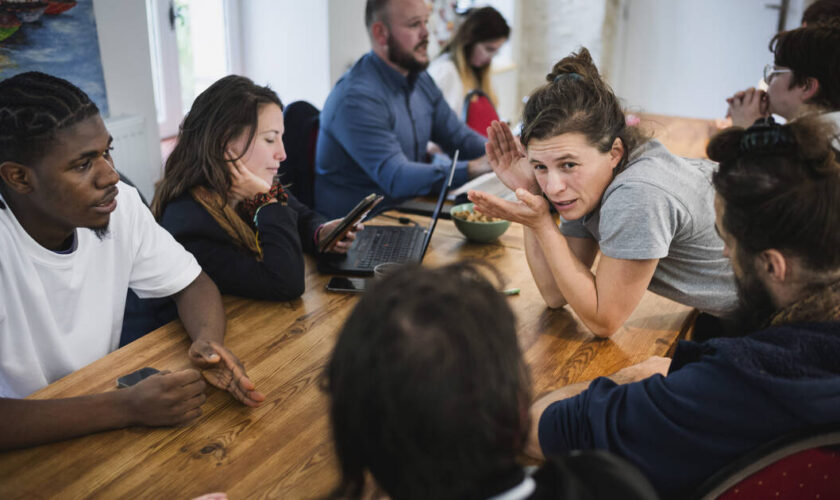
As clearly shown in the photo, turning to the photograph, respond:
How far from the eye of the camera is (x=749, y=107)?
2.47m

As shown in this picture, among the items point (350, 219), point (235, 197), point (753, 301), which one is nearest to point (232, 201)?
point (235, 197)

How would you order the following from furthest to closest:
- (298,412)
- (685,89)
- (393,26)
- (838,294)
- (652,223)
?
1. (685,89)
2. (393,26)
3. (652,223)
4. (298,412)
5. (838,294)

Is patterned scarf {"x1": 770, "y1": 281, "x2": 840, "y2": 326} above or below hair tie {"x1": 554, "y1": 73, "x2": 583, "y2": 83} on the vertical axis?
below

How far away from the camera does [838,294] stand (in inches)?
35.5

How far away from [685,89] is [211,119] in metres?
5.05

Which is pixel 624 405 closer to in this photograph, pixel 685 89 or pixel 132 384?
pixel 132 384

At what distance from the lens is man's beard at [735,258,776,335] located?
95 centimetres

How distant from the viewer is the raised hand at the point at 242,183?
66.7 inches

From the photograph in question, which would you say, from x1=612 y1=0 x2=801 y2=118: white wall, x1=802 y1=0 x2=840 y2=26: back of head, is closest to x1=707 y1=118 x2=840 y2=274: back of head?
x1=802 y1=0 x2=840 y2=26: back of head

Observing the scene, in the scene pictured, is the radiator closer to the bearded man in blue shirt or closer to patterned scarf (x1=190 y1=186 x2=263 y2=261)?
the bearded man in blue shirt

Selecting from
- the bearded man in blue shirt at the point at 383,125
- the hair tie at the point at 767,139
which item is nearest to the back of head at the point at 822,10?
the bearded man in blue shirt at the point at 383,125

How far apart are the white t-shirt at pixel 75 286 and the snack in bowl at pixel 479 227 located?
755 mm

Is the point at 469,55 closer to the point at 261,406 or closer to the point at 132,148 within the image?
the point at 132,148

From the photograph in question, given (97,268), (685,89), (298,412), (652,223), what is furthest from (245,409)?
(685,89)
